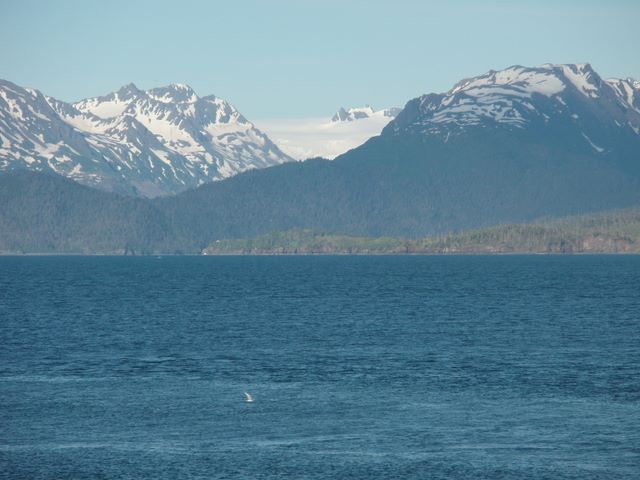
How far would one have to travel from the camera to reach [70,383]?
98875 mm

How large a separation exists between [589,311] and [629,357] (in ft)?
211

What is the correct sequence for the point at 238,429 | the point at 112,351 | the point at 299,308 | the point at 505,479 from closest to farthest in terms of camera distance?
the point at 505,479 → the point at 238,429 → the point at 112,351 → the point at 299,308

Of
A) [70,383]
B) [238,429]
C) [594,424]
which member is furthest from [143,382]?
[594,424]

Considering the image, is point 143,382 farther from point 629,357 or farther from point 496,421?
point 629,357

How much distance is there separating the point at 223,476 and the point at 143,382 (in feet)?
112

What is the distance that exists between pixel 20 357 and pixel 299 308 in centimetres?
7854

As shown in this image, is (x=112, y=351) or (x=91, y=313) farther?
(x=91, y=313)

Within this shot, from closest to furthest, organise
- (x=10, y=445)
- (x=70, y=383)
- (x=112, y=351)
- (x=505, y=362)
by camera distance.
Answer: (x=10, y=445) < (x=70, y=383) < (x=505, y=362) < (x=112, y=351)

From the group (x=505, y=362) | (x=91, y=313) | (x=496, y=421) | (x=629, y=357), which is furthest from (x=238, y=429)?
(x=91, y=313)

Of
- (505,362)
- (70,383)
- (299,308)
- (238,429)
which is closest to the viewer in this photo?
(238,429)

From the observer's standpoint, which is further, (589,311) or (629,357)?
(589,311)

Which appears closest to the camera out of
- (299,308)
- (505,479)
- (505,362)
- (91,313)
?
(505,479)

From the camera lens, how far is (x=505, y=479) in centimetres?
6681

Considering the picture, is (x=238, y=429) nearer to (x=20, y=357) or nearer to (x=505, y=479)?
(x=505, y=479)
